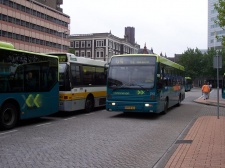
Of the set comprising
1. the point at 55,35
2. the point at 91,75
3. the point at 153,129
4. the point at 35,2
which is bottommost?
the point at 153,129

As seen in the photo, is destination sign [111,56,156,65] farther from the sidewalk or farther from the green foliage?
the green foliage

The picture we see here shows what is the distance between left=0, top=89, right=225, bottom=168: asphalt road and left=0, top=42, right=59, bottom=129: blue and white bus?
1.92 feet

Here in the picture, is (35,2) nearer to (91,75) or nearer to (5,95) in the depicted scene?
(91,75)

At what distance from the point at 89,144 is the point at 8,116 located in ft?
12.8

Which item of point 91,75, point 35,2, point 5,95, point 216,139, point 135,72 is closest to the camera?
point 216,139

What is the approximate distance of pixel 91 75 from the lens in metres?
17.5

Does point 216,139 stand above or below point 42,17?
below

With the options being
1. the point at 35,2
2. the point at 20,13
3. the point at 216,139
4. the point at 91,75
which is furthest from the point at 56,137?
the point at 35,2

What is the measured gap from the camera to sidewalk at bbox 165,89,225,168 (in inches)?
255

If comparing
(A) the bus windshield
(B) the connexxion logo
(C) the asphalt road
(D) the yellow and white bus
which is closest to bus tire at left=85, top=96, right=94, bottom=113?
(D) the yellow and white bus

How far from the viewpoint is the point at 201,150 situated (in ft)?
25.4

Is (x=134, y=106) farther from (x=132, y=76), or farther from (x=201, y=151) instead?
(x=201, y=151)

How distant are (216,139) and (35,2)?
68.7 metres

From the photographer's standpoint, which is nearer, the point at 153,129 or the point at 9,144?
the point at 9,144
